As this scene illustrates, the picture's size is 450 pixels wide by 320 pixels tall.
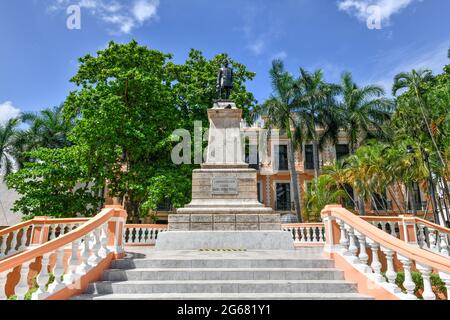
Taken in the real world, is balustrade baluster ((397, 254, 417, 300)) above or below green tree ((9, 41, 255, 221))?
below

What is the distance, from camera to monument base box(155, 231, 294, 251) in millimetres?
9359

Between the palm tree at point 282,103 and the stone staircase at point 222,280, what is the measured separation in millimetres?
21025

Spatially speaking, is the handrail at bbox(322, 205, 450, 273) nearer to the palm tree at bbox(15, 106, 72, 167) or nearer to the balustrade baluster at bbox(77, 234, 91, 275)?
the balustrade baluster at bbox(77, 234, 91, 275)

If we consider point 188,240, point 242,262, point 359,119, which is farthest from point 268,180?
point 242,262

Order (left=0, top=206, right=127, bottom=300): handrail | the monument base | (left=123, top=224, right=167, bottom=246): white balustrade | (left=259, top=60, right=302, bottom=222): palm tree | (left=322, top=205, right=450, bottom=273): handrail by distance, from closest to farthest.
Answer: (left=322, top=205, right=450, bottom=273): handrail < (left=0, top=206, right=127, bottom=300): handrail < the monument base < (left=123, top=224, right=167, bottom=246): white balustrade < (left=259, top=60, right=302, bottom=222): palm tree

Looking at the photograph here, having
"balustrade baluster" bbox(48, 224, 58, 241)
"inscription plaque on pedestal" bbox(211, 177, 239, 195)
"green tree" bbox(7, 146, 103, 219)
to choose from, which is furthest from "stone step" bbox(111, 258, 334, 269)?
"green tree" bbox(7, 146, 103, 219)

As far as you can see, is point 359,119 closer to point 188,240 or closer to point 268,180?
point 268,180

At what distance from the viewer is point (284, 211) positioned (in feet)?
108

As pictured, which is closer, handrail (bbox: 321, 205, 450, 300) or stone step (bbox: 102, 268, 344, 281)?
handrail (bbox: 321, 205, 450, 300)

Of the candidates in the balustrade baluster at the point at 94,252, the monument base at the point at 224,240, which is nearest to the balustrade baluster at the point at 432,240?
the monument base at the point at 224,240

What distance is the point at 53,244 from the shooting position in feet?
18.0

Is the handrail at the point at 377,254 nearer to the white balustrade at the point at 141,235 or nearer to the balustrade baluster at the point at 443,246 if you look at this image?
the balustrade baluster at the point at 443,246

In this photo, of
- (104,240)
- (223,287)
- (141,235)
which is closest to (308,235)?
(141,235)

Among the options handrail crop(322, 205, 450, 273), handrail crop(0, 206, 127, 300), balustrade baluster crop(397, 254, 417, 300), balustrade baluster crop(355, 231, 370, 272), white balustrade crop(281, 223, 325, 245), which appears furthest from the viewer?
white balustrade crop(281, 223, 325, 245)
